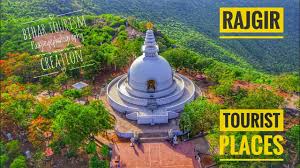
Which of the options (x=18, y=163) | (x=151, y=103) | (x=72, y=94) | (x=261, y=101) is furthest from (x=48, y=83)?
(x=261, y=101)

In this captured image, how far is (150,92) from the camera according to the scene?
128ft

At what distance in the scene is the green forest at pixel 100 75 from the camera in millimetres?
30812

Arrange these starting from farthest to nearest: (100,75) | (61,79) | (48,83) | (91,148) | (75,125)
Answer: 1. (100,75)
2. (48,83)
3. (61,79)
4. (91,148)
5. (75,125)

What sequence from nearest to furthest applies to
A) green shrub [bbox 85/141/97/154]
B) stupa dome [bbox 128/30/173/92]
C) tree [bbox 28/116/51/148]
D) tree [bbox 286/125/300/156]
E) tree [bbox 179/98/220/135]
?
1. green shrub [bbox 85/141/97/154]
2. tree [bbox 286/125/300/156]
3. tree [bbox 28/116/51/148]
4. tree [bbox 179/98/220/135]
5. stupa dome [bbox 128/30/173/92]

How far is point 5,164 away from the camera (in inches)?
1152

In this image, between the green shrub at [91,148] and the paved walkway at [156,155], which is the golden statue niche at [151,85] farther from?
the green shrub at [91,148]

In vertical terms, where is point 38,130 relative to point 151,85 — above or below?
below

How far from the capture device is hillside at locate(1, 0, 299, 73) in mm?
70438

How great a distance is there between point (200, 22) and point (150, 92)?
53690 millimetres

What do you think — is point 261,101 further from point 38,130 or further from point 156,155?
point 38,130

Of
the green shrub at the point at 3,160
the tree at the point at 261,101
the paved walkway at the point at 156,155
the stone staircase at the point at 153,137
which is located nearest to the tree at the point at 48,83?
the paved walkway at the point at 156,155

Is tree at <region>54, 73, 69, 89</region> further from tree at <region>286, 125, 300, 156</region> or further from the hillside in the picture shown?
the hillside

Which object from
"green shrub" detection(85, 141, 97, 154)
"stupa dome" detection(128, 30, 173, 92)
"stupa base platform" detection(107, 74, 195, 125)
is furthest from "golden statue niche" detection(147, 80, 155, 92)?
"green shrub" detection(85, 141, 97, 154)

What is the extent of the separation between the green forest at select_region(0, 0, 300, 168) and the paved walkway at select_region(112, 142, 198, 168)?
1.76m
